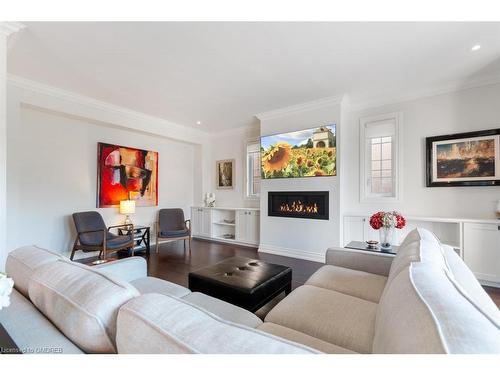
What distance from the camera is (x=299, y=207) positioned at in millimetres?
4188

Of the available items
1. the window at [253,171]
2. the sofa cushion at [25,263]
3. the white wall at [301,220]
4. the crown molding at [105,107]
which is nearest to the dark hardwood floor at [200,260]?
the white wall at [301,220]

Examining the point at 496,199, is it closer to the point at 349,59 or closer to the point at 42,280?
the point at 349,59

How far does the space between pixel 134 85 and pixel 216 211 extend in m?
3.39

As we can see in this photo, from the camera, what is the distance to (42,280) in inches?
36.9

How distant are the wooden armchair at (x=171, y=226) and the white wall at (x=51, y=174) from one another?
2.58ft

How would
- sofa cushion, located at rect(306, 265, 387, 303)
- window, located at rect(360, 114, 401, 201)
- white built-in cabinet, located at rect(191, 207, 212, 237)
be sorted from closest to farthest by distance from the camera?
sofa cushion, located at rect(306, 265, 387, 303) < window, located at rect(360, 114, 401, 201) < white built-in cabinet, located at rect(191, 207, 212, 237)

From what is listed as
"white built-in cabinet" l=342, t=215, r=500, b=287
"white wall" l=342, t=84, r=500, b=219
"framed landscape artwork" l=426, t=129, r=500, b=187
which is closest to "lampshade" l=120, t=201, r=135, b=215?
"white wall" l=342, t=84, r=500, b=219

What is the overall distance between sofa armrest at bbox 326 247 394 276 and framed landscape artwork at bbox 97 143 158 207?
13.4 ft

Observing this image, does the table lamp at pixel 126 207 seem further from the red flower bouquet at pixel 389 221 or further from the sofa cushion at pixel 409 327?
the sofa cushion at pixel 409 327

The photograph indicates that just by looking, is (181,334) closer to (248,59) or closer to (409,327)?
(409,327)

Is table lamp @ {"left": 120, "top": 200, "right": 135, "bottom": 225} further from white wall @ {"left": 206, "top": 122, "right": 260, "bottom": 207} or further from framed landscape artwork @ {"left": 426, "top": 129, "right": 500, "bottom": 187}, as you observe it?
framed landscape artwork @ {"left": 426, "top": 129, "right": 500, "bottom": 187}

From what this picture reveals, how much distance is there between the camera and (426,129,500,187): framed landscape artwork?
119 inches

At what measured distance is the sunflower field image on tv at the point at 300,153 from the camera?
152 inches

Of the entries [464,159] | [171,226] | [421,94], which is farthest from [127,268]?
[421,94]
